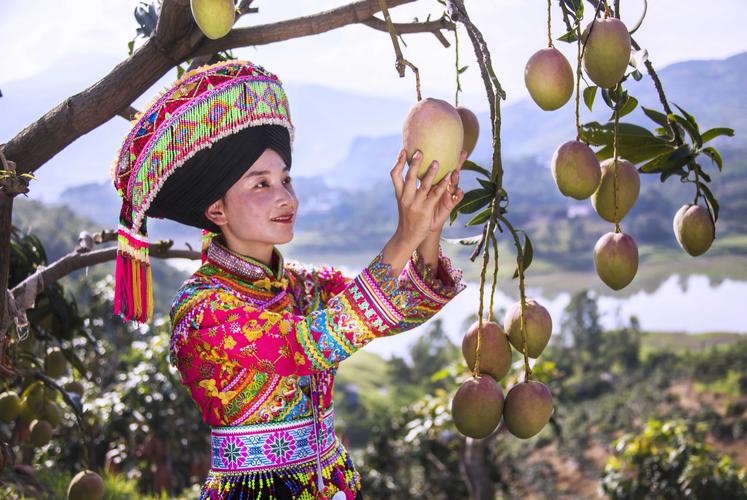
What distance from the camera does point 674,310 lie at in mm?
17906

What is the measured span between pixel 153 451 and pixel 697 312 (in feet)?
48.9

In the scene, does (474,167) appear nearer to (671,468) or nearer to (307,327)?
(307,327)

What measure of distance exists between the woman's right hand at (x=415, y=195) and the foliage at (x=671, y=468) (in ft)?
11.5

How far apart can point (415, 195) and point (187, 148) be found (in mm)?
411

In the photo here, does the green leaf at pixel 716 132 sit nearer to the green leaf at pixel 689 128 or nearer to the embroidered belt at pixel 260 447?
the green leaf at pixel 689 128

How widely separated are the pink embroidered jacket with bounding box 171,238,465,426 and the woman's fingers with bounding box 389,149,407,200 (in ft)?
0.44

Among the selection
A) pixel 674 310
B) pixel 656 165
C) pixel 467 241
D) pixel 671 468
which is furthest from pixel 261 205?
pixel 674 310

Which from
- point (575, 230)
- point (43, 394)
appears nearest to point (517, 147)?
point (575, 230)

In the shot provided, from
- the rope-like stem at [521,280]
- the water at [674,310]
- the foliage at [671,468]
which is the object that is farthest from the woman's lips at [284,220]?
the water at [674,310]

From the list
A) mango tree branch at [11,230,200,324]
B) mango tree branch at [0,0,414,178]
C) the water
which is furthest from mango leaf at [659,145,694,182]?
the water

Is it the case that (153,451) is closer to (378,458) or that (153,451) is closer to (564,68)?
(378,458)

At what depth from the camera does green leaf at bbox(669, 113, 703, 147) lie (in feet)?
3.52

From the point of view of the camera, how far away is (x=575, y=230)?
24.6m

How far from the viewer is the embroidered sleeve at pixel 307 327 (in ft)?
3.41
